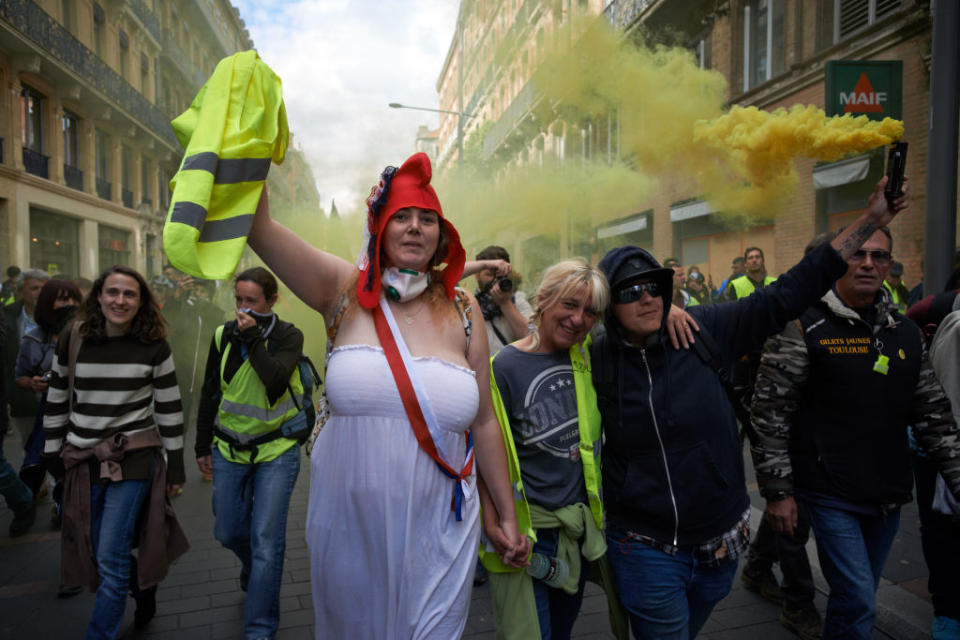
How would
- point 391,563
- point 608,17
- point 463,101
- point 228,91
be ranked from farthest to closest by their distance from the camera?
point 463,101, point 608,17, point 391,563, point 228,91

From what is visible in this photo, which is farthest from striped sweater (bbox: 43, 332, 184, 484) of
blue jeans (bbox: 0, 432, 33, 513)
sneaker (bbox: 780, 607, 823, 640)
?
sneaker (bbox: 780, 607, 823, 640)

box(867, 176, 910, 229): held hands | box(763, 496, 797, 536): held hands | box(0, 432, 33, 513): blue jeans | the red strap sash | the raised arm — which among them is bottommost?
box(0, 432, 33, 513): blue jeans

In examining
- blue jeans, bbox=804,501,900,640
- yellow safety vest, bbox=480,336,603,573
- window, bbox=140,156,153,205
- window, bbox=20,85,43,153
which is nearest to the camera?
yellow safety vest, bbox=480,336,603,573

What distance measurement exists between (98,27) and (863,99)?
22.5 meters

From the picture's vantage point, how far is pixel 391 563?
6.07ft

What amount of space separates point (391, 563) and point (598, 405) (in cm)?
103

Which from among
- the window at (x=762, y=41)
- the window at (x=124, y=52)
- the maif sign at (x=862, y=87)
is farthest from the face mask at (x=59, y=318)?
the window at (x=124, y=52)

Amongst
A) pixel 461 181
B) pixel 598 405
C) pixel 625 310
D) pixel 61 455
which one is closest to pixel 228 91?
pixel 625 310

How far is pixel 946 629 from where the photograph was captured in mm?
3158

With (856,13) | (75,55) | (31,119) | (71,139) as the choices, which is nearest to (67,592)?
(856,13)

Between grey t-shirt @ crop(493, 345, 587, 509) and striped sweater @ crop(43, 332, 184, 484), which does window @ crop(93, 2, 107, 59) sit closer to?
striped sweater @ crop(43, 332, 184, 484)

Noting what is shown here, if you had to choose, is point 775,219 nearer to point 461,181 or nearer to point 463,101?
point 461,181

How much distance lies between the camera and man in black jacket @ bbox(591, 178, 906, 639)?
2.27 metres

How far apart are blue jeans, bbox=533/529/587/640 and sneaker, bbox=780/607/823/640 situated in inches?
61.9
